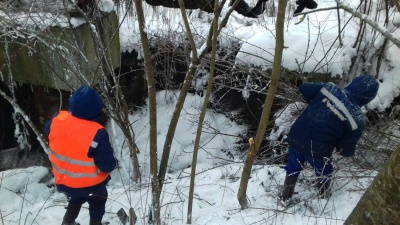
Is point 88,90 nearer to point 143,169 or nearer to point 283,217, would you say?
point 283,217

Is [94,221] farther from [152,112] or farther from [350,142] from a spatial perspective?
[350,142]

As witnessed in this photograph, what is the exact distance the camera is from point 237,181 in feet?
13.3

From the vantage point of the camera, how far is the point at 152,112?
2723 millimetres

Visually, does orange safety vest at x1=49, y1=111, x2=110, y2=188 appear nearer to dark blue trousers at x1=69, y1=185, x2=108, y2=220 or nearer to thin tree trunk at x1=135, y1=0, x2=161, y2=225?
dark blue trousers at x1=69, y1=185, x2=108, y2=220

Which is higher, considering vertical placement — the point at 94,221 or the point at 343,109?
the point at 343,109

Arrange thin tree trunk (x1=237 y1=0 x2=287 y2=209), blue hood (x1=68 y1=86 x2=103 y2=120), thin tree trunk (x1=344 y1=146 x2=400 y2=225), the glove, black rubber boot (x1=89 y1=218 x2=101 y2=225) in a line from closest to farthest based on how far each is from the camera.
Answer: thin tree trunk (x1=344 y1=146 x2=400 y2=225) → thin tree trunk (x1=237 y1=0 x2=287 y2=209) → blue hood (x1=68 y1=86 x2=103 y2=120) → black rubber boot (x1=89 y1=218 x2=101 y2=225) → the glove

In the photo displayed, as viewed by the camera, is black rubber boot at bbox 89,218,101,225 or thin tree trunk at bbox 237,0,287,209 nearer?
thin tree trunk at bbox 237,0,287,209

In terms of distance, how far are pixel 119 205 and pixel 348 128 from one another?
208 cm

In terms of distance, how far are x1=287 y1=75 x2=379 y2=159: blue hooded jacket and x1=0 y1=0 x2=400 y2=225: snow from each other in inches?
10.6

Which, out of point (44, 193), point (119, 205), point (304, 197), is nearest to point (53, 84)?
point (44, 193)

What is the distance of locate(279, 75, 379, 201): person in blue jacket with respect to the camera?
320cm

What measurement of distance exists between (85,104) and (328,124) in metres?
1.91

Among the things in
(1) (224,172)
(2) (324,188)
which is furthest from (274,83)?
(1) (224,172)

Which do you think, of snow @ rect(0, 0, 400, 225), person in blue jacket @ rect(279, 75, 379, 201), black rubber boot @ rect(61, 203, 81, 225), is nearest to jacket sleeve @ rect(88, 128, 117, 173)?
snow @ rect(0, 0, 400, 225)
